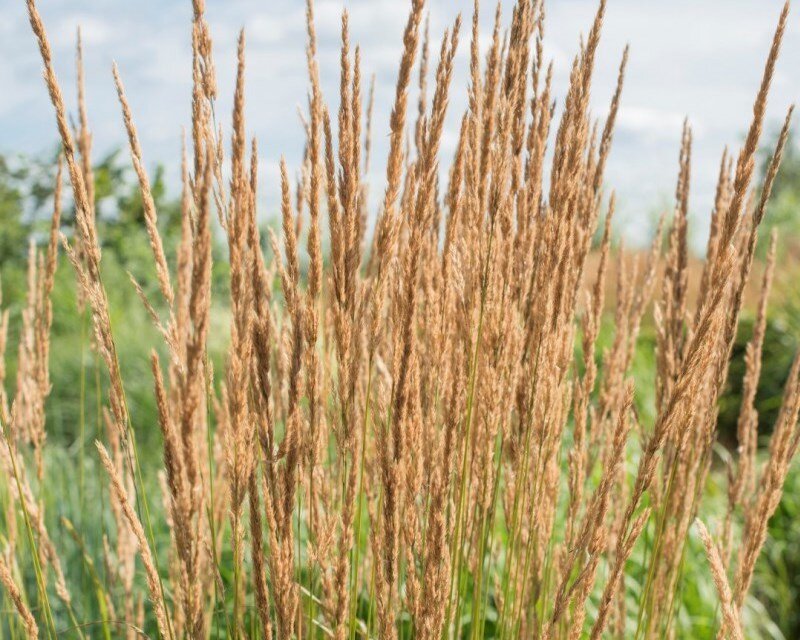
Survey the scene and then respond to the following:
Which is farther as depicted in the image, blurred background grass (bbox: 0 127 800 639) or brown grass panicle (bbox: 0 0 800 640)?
blurred background grass (bbox: 0 127 800 639)

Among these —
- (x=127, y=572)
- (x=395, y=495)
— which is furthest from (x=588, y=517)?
(x=127, y=572)

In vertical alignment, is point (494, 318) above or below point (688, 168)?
below

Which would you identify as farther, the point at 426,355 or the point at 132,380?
the point at 132,380

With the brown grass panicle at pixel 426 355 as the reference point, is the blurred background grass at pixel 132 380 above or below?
below

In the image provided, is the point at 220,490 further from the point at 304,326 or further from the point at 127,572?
the point at 304,326

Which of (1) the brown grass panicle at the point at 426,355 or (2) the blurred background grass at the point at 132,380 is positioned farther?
(2) the blurred background grass at the point at 132,380

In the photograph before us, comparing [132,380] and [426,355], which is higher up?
[426,355]

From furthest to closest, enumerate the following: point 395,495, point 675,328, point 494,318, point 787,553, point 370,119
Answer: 1. point 787,553
2. point 370,119
3. point 675,328
4. point 494,318
5. point 395,495

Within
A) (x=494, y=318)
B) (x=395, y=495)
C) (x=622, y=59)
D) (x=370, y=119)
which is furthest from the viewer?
(x=370, y=119)

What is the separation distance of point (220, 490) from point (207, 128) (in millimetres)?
1316

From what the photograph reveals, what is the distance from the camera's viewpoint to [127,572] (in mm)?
2396


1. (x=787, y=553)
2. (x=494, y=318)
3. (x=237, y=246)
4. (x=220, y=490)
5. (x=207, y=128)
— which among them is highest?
(x=207, y=128)

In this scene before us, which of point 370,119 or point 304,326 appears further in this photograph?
point 370,119

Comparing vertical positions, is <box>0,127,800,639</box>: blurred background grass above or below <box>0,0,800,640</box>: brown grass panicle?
below
